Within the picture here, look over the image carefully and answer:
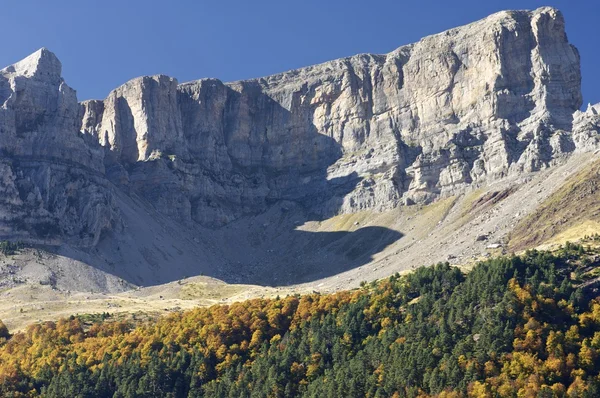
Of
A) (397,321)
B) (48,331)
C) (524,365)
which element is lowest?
(524,365)

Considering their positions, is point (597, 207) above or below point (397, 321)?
above

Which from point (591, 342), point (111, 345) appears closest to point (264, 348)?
point (111, 345)

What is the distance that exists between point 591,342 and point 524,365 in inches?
415

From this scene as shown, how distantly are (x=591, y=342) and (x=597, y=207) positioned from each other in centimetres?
8956

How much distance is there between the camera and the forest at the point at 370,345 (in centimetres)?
10606

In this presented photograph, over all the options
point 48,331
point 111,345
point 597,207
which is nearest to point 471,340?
point 111,345

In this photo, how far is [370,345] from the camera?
389ft

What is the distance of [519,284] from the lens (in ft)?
408

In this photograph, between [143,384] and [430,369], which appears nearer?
[430,369]

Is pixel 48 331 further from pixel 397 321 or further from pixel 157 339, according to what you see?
pixel 397 321

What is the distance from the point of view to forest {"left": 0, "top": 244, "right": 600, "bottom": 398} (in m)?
106

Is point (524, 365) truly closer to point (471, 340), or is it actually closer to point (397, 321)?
point (471, 340)

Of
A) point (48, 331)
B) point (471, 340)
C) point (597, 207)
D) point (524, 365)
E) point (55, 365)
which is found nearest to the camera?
point (524, 365)

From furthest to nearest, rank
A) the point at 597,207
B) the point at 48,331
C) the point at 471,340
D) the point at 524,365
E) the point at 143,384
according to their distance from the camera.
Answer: the point at 597,207 < the point at 48,331 < the point at 143,384 < the point at 471,340 < the point at 524,365
